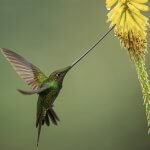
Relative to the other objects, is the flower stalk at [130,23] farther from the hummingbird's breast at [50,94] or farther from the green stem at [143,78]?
the hummingbird's breast at [50,94]

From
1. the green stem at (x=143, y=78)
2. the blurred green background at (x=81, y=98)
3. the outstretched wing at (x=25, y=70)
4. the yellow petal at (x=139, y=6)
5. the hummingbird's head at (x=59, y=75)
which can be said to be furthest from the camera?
the blurred green background at (x=81, y=98)

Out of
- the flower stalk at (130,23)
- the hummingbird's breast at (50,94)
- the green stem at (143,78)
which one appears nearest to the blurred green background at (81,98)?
the hummingbird's breast at (50,94)

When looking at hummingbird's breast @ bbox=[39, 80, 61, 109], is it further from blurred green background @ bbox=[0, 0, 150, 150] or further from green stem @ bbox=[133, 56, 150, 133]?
Answer: blurred green background @ bbox=[0, 0, 150, 150]

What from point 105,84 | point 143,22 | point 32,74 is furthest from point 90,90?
point 143,22

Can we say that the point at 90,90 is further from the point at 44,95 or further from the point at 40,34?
the point at 44,95

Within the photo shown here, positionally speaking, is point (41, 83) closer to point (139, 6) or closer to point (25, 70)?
point (25, 70)

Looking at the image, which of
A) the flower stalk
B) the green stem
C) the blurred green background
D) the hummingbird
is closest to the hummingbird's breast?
the hummingbird

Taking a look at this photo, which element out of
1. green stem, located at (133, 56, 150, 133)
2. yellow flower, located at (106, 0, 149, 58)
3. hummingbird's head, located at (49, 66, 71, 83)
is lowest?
green stem, located at (133, 56, 150, 133)
